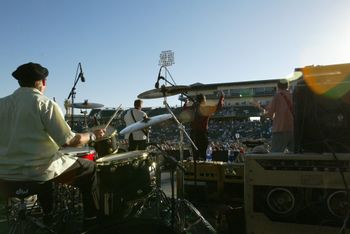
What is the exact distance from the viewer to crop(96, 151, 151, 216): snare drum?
12.5 ft

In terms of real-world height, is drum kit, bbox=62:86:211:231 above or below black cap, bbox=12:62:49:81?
below

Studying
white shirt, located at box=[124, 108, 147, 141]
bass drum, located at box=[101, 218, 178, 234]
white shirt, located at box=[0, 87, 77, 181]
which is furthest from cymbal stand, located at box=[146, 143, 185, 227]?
white shirt, located at box=[124, 108, 147, 141]

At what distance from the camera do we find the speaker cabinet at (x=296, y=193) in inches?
111

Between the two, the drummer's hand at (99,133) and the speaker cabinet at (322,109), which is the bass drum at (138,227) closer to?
the drummer's hand at (99,133)

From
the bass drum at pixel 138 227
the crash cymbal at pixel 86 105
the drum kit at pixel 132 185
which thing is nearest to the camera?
the bass drum at pixel 138 227

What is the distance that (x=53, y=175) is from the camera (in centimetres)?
319

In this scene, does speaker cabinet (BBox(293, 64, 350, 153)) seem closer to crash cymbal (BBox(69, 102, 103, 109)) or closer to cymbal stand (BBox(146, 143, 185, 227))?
cymbal stand (BBox(146, 143, 185, 227))

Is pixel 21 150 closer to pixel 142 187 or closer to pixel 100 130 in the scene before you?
pixel 100 130

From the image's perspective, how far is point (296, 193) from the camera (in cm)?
297

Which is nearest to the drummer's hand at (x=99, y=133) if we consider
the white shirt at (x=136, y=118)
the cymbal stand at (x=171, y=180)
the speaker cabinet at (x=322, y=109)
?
the cymbal stand at (x=171, y=180)

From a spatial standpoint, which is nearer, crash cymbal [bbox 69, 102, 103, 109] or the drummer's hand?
the drummer's hand

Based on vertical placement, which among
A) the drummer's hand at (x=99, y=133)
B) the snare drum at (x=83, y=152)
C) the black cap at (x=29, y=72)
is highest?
the black cap at (x=29, y=72)

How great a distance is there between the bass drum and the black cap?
151cm

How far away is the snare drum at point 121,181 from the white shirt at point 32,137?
748 millimetres
